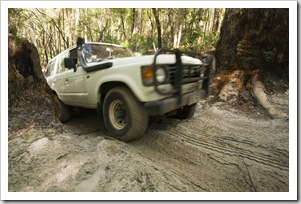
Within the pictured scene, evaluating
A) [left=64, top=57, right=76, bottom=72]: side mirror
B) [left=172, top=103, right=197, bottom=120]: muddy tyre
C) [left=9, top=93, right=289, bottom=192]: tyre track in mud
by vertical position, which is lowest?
[left=9, top=93, right=289, bottom=192]: tyre track in mud

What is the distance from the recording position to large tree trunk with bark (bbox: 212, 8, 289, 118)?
194 inches

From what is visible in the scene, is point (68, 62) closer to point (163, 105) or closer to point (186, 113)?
point (163, 105)

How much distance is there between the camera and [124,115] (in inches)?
116

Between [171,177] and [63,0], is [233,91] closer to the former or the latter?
[171,177]

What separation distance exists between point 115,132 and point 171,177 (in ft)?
3.66

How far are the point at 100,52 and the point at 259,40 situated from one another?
4140mm

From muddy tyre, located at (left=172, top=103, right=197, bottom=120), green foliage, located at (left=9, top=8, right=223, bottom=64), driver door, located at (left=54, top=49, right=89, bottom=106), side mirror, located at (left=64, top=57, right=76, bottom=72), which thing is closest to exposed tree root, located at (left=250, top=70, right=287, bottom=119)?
muddy tyre, located at (left=172, top=103, right=197, bottom=120)

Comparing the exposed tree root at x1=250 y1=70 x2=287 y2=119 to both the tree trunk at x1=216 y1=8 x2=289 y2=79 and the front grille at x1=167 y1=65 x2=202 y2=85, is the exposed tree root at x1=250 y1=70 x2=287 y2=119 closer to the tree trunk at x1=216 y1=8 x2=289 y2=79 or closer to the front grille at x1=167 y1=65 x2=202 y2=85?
the tree trunk at x1=216 y1=8 x2=289 y2=79

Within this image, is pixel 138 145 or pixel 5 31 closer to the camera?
pixel 5 31

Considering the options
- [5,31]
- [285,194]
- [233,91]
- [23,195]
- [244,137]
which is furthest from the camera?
[233,91]

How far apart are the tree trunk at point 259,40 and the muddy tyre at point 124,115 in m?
4.03

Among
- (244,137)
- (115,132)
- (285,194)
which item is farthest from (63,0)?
(285,194)

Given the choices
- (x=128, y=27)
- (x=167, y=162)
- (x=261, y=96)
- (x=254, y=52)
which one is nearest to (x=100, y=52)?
(x=167, y=162)

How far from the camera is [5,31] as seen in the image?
2.42 metres
